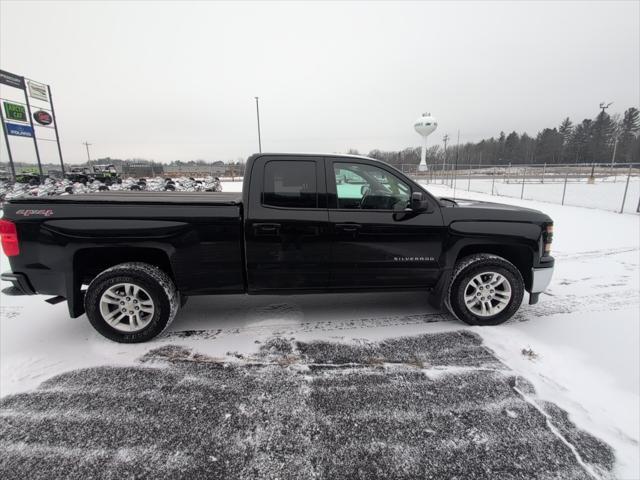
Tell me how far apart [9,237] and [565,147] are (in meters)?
93.4

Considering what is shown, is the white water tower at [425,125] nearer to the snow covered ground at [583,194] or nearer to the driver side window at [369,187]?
the snow covered ground at [583,194]

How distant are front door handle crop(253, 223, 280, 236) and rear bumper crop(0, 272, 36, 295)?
2164 mm

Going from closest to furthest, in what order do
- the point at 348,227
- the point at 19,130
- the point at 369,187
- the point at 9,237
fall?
the point at 9,237
the point at 348,227
the point at 369,187
the point at 19,130

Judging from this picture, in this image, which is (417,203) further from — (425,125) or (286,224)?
(425,125)

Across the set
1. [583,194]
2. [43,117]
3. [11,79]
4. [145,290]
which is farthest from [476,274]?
[43,117]

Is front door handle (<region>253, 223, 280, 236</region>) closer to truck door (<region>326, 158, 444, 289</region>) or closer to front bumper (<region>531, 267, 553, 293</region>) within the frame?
truck door (<region>326, 158, 444, 289</region>)

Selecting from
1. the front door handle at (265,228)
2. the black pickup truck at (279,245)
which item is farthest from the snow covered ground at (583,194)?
the front door handle at (265,228)

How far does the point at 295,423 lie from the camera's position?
2.26m

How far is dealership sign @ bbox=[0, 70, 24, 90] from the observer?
19.8 meters

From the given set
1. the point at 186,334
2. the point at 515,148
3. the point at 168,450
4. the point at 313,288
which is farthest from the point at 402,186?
the point at 515,148

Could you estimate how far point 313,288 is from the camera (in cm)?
347

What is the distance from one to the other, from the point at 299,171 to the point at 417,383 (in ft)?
7.26

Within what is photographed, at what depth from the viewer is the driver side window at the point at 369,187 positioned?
3.43 metres

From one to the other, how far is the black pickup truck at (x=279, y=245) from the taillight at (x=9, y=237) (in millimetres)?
10
